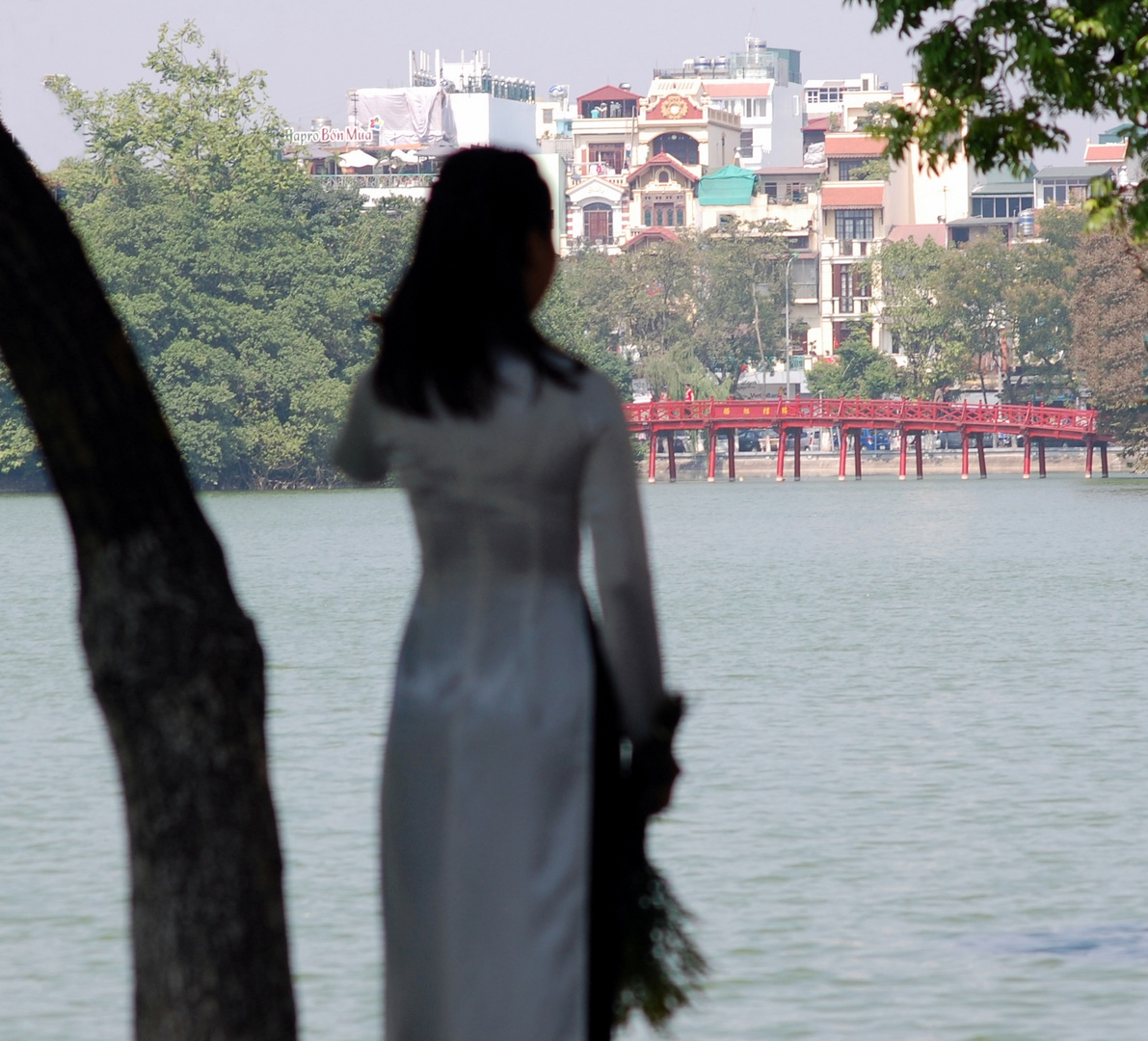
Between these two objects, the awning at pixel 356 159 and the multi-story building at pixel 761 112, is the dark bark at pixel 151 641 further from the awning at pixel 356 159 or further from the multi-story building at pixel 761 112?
the multi-story building at pixel 761 112

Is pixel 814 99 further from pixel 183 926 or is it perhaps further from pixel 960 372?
pixel 183 926

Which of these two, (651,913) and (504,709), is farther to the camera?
(651,913)

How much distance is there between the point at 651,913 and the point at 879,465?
296ft

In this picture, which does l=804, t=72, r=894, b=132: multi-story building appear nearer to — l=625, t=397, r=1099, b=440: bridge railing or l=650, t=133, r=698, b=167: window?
l=650, t=133, r=698, b=167: window

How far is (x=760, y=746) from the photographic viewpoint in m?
14.4

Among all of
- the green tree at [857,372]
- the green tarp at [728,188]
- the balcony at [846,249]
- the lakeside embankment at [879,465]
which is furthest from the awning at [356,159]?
the lakeside embankment at [879,465]

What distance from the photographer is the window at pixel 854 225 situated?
101125 mm

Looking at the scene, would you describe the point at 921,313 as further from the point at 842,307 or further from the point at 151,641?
the point at 151,641

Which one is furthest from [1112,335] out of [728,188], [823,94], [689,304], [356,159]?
[823,94]

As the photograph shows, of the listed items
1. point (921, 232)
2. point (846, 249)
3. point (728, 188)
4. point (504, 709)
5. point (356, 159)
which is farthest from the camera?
point (356, 159)

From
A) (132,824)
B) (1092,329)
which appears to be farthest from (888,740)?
(1092,329)

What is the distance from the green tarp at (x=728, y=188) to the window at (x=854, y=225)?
986cm

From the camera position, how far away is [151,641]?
10.8 ft

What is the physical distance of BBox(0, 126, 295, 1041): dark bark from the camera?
131 inches
